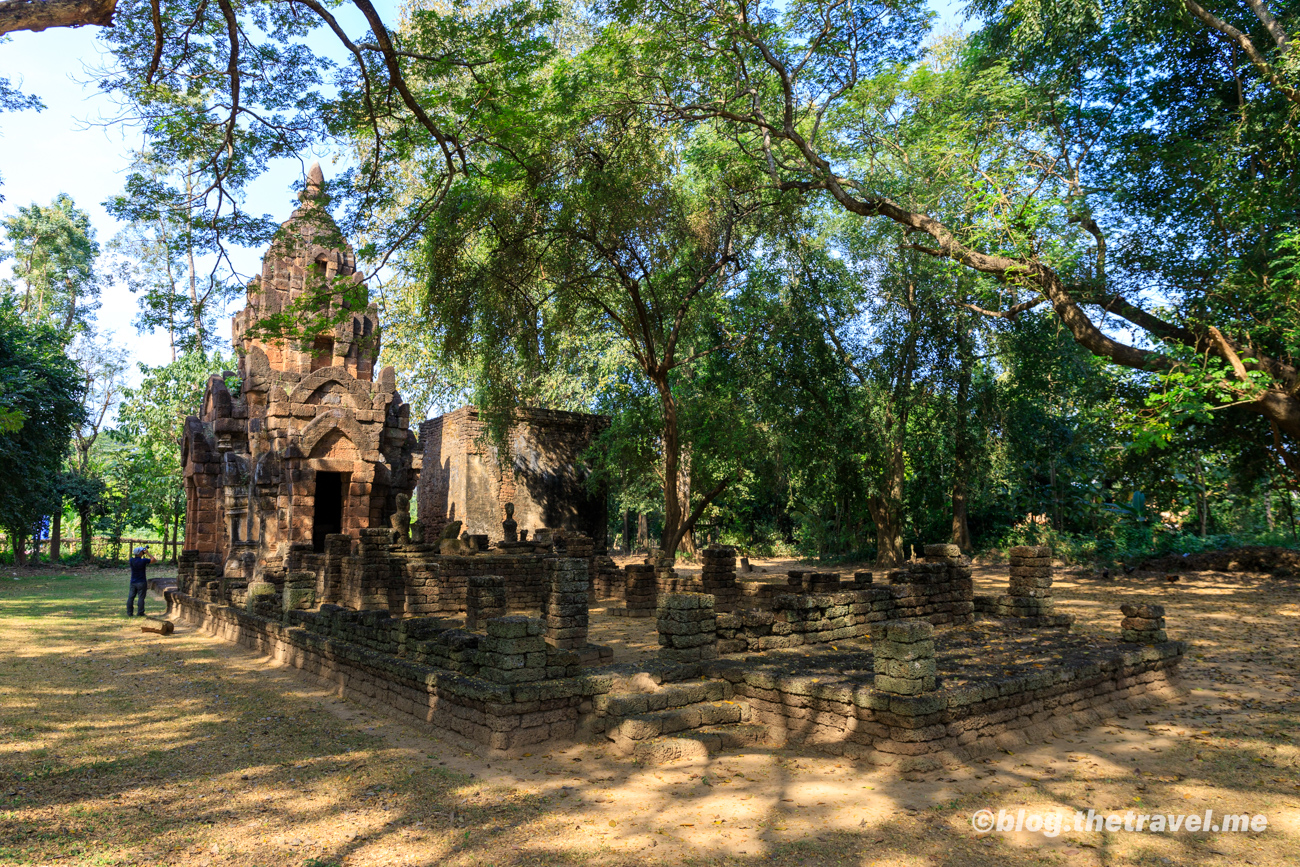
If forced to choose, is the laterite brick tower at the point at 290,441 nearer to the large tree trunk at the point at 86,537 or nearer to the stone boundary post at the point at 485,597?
the stone boundary post at the point at 485,597

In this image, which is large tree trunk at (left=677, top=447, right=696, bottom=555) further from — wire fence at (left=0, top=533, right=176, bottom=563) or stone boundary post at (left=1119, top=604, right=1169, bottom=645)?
wire fence at (left=0, top=533, right=176, bottom=563)

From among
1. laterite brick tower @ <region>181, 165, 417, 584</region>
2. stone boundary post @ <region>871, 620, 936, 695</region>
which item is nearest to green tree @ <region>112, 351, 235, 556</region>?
laterite brick tower @ <region>181, 165, 417, 584</region>

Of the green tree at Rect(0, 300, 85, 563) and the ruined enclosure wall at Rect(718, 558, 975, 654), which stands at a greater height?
the green tree at Rect(0, 300, 85, 563)

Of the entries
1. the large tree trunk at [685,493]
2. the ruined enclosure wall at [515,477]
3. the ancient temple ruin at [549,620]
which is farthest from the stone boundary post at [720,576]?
the ruined enclosure wall at [515,477]

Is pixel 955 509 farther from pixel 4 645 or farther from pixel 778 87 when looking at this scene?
pixel 4 645

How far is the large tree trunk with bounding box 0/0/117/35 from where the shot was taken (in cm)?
522

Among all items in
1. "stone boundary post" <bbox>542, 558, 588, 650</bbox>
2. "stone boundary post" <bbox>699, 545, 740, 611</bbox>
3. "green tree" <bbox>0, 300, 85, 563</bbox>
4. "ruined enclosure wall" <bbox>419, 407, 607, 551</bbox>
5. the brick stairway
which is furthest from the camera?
"ruined enclosure wall" <bbox>419, 407, 607, 551</bbox>

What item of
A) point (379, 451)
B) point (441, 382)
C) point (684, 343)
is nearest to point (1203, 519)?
point (684, 343)

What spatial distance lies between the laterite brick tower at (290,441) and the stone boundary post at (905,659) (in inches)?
511

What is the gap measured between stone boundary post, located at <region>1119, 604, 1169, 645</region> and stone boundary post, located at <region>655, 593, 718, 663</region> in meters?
5.45

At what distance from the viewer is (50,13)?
5.38 meters

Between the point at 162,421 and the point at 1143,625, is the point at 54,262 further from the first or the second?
the point at 1143,625

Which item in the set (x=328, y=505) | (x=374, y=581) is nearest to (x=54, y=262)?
(x=328, y=505)

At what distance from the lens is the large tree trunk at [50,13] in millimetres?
5219
